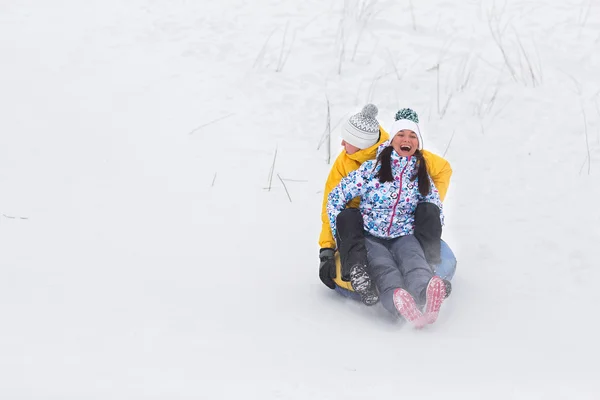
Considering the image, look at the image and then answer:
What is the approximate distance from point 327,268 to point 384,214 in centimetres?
40

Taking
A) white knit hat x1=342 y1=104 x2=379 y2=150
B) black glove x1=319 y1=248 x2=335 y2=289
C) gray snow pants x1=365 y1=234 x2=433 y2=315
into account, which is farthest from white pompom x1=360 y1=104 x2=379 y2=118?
black glove x1=319 y1=248 x2=335 y2=289

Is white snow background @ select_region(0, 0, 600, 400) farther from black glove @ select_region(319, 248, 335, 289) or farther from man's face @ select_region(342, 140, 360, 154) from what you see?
man's face @ select_region(342, 140, 360, 154)

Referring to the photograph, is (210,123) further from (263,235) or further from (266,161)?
(263,235)

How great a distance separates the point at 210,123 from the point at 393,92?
1461 mm

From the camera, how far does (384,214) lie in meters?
3.97

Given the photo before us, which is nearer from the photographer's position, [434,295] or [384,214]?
[434,295]

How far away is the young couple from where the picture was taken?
12.4 ft

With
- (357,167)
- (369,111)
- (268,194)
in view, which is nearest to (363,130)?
(369,111)

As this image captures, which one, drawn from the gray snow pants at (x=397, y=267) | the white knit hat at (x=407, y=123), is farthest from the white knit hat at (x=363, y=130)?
the gray snow pants at (x=397, y=267)

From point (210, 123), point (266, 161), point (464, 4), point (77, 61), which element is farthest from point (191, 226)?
point (464, 4)

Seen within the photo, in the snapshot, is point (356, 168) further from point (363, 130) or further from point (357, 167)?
point (363, 130)

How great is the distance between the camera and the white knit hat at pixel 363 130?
3955 millimetres

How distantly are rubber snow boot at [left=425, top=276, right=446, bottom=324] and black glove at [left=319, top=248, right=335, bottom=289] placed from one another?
636 mm

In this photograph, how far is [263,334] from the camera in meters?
3.46
